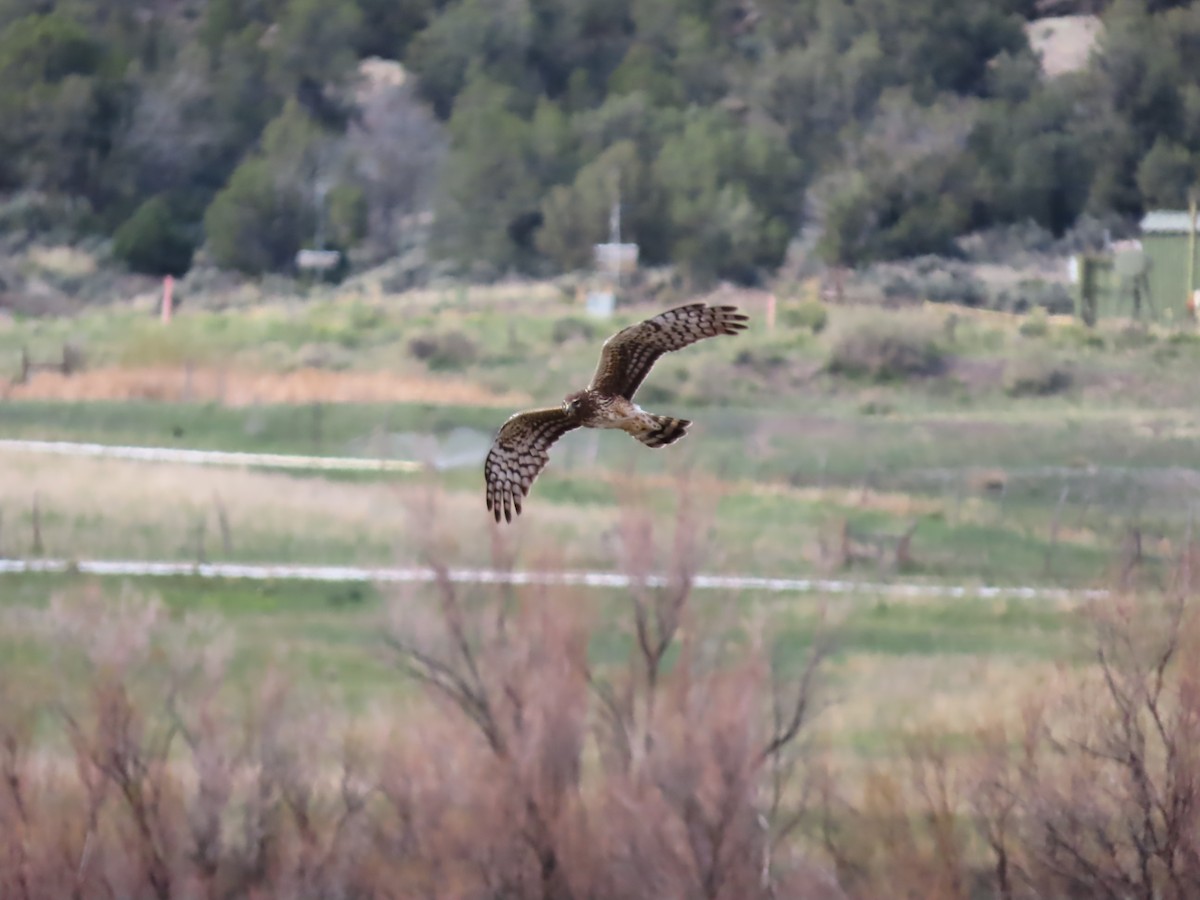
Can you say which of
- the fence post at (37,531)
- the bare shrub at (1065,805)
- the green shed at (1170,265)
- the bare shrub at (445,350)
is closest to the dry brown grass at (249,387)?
the bare shrub at (445,350)

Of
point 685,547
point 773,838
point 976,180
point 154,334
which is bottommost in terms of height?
point 773,838

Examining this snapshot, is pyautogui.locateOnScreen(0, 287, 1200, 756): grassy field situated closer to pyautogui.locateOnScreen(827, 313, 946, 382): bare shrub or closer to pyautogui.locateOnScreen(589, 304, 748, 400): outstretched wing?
pyautogui.locateOnScreen(827, 313, 946, 382): bare shrub

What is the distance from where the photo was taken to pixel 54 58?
245 ft

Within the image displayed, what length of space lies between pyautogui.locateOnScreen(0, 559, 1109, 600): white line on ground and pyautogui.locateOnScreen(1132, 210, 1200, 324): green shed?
18286 millimetres

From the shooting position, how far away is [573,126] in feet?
244

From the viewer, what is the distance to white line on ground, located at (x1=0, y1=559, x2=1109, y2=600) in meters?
39.6

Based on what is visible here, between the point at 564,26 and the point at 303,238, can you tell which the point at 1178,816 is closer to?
the point at 303,238

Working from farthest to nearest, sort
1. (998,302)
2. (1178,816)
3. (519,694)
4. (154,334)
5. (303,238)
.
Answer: (303,238), (998,302), (154,334), (519,694), (1178,816)

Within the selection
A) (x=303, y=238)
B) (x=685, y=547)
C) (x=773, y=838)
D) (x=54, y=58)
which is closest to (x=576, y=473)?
(x=685, y=547)

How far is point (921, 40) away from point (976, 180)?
918 cm

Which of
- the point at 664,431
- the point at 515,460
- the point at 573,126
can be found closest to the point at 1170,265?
the point at 573,126

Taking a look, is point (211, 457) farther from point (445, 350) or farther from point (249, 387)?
point (445, 350)

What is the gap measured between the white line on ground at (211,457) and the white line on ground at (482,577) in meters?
4.21

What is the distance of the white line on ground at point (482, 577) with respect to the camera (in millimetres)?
39625
